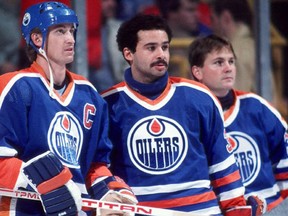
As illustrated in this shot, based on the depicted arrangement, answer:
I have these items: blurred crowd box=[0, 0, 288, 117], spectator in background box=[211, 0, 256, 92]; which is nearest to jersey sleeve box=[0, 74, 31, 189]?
blurred crowd box=[0, 0, 288, 117]

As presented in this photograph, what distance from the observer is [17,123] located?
3.71 meters

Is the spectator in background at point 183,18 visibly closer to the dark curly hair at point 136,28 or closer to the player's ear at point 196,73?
the player's ear at point 196,73

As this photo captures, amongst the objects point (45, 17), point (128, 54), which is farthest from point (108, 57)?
point (45, 17)

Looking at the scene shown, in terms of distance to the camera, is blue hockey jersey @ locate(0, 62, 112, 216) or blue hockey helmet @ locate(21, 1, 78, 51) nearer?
blue hockey jersey @ locate(0, 62, 112, 216)

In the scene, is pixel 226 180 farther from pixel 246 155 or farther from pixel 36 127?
pixel 36 127

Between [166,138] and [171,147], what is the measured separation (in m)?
0.04

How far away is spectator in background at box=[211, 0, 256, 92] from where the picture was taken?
5516mm

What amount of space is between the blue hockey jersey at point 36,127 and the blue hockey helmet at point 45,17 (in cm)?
13

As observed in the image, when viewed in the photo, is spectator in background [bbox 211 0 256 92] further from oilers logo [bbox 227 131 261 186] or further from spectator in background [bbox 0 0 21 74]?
spectator in background [bbox 0 0 21 74]

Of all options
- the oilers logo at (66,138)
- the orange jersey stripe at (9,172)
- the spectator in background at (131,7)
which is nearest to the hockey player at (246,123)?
the oilers logo at (66,138)

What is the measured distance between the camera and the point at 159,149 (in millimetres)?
4125

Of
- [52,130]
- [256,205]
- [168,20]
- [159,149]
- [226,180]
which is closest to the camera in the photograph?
[52,130]

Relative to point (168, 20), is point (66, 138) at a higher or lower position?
lower

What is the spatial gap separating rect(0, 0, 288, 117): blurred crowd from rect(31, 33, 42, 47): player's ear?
122 cm
